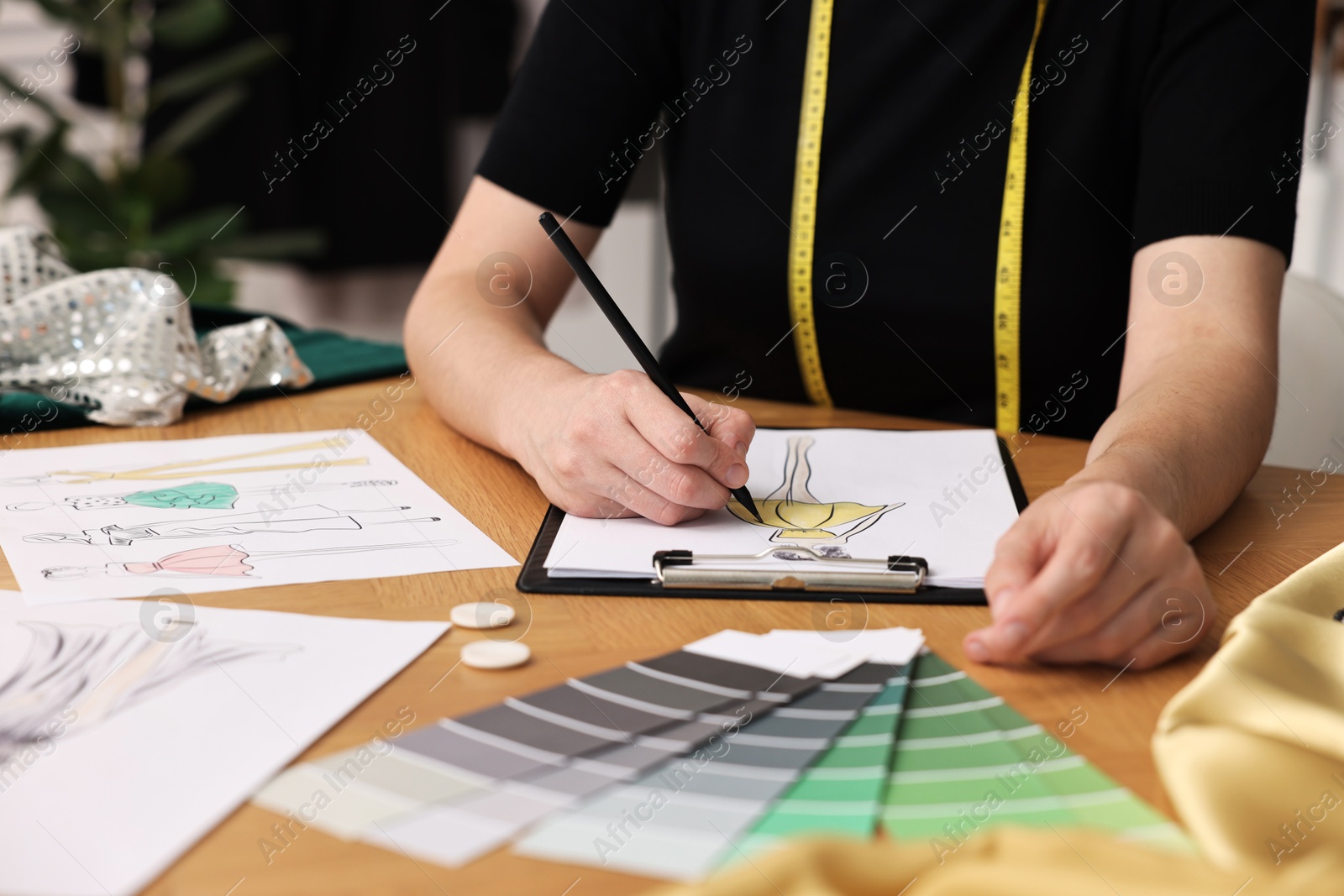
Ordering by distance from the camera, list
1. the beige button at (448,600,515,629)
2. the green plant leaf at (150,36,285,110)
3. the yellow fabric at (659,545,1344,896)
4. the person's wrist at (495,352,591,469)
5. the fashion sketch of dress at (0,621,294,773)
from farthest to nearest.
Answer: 1. the green plant leaf at (150,36,285,110)
2. the person's wrist at (495,352,591,469)
3. the beige button at (448,600,515,629)
4. the fashion sketch of dress at (0,621,294,773)
5. the yellow fabric at (659,545,1344,896)

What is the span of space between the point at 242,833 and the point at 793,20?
979 mm

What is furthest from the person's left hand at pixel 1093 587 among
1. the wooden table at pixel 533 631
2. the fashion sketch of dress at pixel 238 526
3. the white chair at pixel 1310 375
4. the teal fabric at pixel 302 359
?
the teal fabric at pixel 302 359

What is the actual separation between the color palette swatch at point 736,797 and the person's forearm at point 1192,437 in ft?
0.79

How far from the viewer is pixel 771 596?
2.06 feet

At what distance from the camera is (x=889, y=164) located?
112 cm

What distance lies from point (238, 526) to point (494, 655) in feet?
0.93

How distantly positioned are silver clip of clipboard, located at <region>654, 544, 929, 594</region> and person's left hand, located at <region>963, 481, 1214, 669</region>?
8 cm

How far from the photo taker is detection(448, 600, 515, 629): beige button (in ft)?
1.91

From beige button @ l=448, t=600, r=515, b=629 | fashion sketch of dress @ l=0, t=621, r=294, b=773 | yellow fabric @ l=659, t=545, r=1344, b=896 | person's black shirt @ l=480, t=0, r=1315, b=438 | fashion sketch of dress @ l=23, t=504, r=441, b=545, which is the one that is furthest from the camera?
person's black shirt @ l=480, t=0, r=1315, b=438

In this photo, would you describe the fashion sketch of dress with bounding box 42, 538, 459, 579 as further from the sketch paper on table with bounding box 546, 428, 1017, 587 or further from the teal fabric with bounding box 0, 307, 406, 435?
the teal fabric with bounding box 0, 307, 406, 435

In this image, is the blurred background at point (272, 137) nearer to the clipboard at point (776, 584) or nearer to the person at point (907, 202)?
the person at point (907, 202)

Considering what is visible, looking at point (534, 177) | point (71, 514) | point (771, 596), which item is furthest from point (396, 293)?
point (771, 596)

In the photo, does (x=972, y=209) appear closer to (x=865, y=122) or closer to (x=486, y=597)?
(x=865, y=122)

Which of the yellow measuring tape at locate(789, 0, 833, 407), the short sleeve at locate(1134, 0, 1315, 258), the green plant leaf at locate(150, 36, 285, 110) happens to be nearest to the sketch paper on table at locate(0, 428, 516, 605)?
the yellow measuring tape at locate(789, 0, 833, 407)
